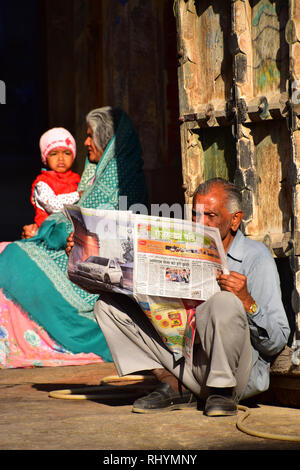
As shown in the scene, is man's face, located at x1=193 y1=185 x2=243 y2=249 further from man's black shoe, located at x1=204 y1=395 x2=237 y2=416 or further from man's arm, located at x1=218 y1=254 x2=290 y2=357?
man's black shoe, located at x1=204 y1=395 x2=237 y2=416

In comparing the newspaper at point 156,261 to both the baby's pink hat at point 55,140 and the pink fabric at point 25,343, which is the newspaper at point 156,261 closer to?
the pink fabric at point 25,343

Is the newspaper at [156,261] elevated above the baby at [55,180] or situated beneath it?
situated beneath

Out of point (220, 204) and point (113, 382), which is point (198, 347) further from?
point (113, 382)

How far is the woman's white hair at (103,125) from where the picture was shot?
230 inches

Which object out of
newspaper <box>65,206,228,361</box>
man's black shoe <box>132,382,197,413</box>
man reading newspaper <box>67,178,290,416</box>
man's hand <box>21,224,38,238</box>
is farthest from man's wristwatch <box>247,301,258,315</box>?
man's hand <box>21,224,38,238</box>

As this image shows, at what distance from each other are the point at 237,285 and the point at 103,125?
2.87 m

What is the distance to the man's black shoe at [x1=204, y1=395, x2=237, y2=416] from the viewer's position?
3260 millimetres

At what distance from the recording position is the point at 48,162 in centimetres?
624

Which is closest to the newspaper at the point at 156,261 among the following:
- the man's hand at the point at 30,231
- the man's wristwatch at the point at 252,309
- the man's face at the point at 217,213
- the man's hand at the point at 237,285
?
the man's hand at the point at 237,285

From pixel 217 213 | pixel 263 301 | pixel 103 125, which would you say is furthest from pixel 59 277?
pixel 263 301

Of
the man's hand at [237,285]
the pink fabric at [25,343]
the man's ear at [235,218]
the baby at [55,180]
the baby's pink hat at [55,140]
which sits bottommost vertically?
the pink fabric at [25,343]

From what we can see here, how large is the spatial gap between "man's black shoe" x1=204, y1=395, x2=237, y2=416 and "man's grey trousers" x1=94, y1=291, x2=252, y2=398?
7 cm

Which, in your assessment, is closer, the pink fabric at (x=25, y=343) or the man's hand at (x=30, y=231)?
the pink fabric at (x=25, y=343)

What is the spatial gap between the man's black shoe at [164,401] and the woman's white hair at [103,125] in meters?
2.66
